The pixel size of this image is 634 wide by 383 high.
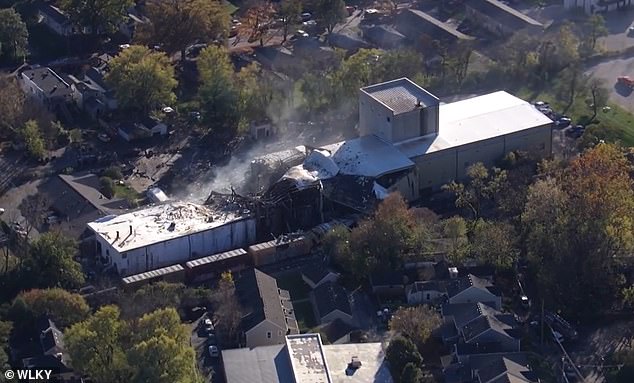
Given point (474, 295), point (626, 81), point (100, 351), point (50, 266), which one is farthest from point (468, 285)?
point (626, 81)

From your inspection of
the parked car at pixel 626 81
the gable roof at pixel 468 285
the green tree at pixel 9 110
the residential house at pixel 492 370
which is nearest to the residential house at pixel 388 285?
the gable roof at pixel 468 285

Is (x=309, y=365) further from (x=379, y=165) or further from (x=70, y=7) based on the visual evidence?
(x=70, y=7)

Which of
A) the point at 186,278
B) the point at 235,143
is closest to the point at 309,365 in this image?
the point at 186,278

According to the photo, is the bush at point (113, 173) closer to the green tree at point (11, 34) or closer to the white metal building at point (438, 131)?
the white metal building at point (438, 131)

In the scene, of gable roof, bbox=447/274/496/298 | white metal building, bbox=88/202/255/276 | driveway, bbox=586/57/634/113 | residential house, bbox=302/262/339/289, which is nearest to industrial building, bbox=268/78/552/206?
white metal building, bbox=88/202/255/276

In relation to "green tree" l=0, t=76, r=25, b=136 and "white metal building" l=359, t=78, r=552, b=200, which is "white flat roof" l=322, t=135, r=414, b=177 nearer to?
"white metal building" l=359, t=78, r=552, b=200

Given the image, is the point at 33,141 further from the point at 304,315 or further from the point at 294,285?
the point at 304,315
